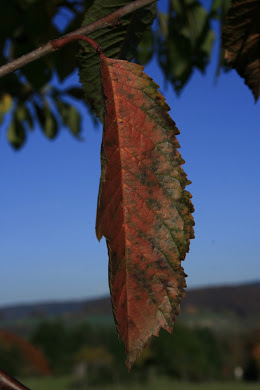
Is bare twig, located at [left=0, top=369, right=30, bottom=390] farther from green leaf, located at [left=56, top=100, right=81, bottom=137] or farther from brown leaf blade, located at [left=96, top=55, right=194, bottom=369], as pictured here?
green leaf, located at [left=56, top=100, right=81, bottom=137]

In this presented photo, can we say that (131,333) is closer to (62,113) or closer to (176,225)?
(176,225)

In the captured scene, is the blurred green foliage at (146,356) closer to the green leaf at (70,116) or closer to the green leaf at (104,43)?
the green leaf at (70,116)

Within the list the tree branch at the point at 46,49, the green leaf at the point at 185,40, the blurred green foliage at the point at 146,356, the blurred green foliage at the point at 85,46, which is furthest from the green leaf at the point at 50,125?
the blurred green foliage at the point at 146,356

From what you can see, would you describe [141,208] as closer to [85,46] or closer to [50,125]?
[85,46]

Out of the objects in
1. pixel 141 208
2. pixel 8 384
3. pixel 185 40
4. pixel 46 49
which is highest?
pixel 185 40

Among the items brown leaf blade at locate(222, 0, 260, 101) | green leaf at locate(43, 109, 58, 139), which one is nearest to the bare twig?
brown leaf blade at locate(222, 0, 260, 101)

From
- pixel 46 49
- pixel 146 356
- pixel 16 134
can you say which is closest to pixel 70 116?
pixel 16 134
